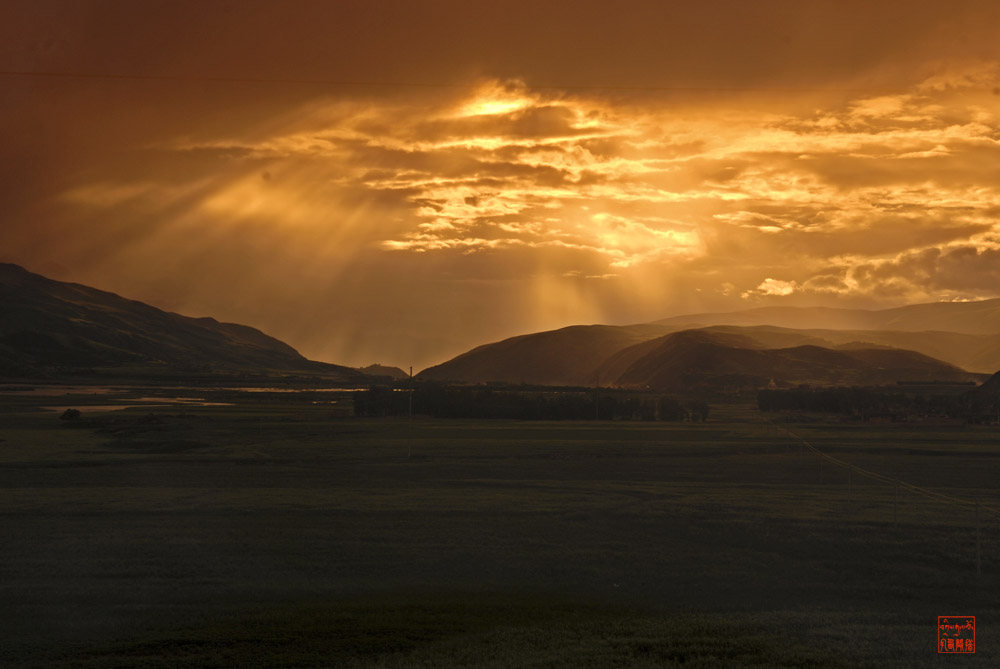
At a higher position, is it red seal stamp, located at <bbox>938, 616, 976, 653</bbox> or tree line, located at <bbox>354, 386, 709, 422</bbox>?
tree line, located at <bbox>354, 386, 709, 422</bbox>

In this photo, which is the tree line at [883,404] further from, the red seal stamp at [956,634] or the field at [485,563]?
the red seal stamp at [956,634]

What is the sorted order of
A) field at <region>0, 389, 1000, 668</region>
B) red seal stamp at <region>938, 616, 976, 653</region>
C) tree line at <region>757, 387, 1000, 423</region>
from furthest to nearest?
tree line at <region>757, 387, 1000, 423</region> → field at <region>0, 389, 1000, 668</region> → red seal stamp at <region>938, 616, 976, 653</region>

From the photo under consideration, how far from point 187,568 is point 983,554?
31280 millimetres

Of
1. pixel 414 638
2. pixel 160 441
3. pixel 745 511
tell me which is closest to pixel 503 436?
pixel 160 441

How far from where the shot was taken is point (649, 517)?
45188mm

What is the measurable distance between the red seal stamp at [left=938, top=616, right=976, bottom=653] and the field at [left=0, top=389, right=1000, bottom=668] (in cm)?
33

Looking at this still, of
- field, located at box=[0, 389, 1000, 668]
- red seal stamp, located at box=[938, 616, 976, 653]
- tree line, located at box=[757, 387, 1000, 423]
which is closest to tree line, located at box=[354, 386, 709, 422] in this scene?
tree line, located at box=[757, 387, 1000, 423]

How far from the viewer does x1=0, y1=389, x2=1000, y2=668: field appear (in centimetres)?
2370

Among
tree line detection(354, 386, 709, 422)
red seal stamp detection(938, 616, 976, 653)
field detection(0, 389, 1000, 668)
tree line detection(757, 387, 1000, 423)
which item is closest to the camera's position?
red seal stamp detection(938, 616, 976, 653)

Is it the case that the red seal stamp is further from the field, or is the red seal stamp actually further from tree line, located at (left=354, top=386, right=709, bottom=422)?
tree line, located at (left=354, top=386, right=709, bottom=422)

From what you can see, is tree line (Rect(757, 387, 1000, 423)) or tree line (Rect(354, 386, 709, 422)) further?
tree line (Rect(354, 386, 709, 422))

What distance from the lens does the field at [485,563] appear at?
2370cm

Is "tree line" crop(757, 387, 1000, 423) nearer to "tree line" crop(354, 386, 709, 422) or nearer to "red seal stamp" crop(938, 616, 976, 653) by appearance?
"tree line" crop(354, 386, 709, 422)

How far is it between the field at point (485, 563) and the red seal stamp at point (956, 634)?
13.0 inches
